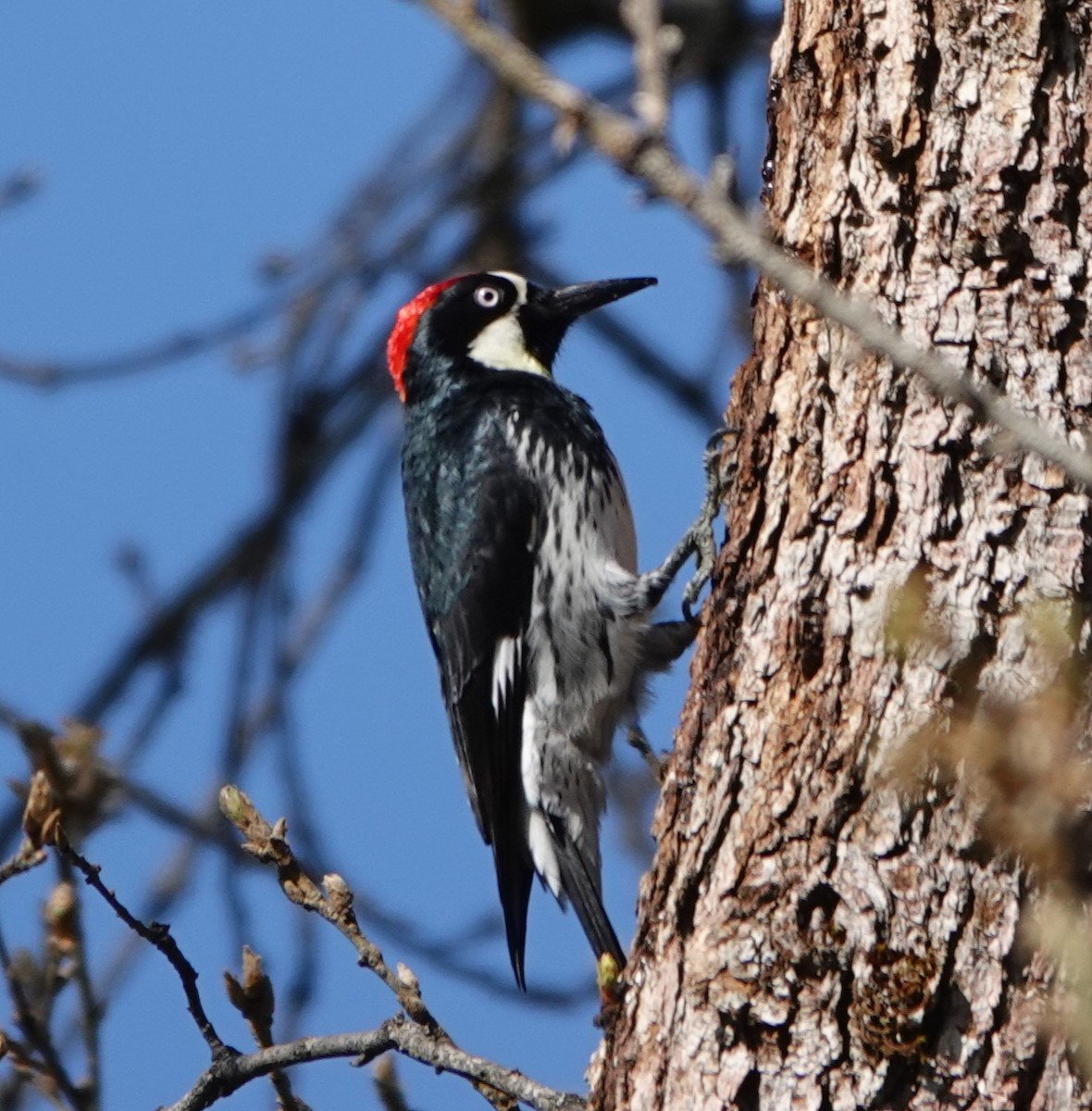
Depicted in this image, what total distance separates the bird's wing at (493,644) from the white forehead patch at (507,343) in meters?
0.72

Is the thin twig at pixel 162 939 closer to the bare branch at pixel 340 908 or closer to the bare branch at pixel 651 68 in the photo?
the bare branch at pixel 340 908

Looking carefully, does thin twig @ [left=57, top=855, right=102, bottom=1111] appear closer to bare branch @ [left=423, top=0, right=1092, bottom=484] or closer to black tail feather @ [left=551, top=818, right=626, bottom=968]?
black tail feather @ [left=551, top=818, right=626, bottom=968]

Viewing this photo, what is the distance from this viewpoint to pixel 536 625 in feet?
14.8

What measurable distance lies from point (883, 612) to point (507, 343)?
116 inches

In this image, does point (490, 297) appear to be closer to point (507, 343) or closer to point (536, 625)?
point (507, 343)

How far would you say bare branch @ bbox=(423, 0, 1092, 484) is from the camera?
1.18 meters

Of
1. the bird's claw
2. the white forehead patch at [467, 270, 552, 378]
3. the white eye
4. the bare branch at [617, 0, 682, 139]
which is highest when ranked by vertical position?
the white eye

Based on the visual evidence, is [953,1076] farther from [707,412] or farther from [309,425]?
[309,425]

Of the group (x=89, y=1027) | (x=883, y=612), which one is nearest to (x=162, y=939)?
(x=89, y=1027)

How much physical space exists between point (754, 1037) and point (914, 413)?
977 mm

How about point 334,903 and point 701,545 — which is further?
point 701,545

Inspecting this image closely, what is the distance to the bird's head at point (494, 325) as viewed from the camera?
538 cm

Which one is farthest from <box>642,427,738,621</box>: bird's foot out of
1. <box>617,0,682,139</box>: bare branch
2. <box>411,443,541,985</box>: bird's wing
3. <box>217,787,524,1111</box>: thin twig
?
<box>617,0,682,139</box>: bare branch

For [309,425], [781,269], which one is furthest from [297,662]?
[781,269]
